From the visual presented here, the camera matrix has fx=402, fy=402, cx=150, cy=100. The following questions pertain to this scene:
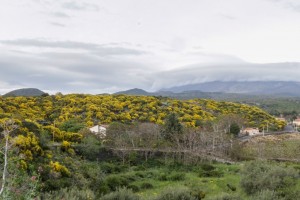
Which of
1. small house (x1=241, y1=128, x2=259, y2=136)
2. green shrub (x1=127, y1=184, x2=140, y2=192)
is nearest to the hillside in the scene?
small house (x1=241, y1=128, x2=259, y2=136)

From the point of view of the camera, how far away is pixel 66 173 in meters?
24.0

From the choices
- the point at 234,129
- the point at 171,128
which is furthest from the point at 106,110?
the point at 234,129

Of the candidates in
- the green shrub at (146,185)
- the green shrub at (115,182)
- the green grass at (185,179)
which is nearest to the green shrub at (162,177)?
the green grass at (185,179)

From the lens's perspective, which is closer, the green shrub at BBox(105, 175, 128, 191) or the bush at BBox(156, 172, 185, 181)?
the green shrub at BBox(105, 175, 128, 191)

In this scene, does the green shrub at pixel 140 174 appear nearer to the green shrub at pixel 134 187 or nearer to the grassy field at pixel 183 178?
A: the grassy field at pixel 183 178

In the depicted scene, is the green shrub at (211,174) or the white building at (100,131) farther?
the white building at (100,131)

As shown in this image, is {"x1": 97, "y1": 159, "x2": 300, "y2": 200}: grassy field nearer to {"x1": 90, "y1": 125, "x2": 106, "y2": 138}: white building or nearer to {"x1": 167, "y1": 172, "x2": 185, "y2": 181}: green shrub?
{"x1": 167, "y1": 172, "x2": 185, "y2": 181}: green shrub

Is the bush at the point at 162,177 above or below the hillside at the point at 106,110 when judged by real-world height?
below

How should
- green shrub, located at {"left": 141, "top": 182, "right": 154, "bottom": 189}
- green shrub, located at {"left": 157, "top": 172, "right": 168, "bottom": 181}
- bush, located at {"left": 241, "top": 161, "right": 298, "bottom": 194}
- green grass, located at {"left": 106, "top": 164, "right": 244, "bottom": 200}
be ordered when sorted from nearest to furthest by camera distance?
bush, located at {"left": 241, "top": 161, "right": 298, "bottom": 194} → green grass, located at {"left": 106, "top": 164, "right": 244, "bottom": 200} → green shrub, located at {"left": 141, "top": 182, "right": 154, "bottom": 189} → green shrub, located at {"left": 157, "top": 172, "right": 168, "bottom": 181}

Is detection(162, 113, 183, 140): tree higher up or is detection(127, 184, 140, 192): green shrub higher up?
detection(162, 113, 183, 140): tree

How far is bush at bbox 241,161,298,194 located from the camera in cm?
2011

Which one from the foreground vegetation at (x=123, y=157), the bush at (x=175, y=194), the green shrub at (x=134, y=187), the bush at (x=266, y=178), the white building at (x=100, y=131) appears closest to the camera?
the bush at (x=175, y=194)

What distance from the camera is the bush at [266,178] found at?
20.1 metres

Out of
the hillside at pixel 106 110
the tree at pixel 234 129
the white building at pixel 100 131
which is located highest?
the hillside at pixel 106 110
